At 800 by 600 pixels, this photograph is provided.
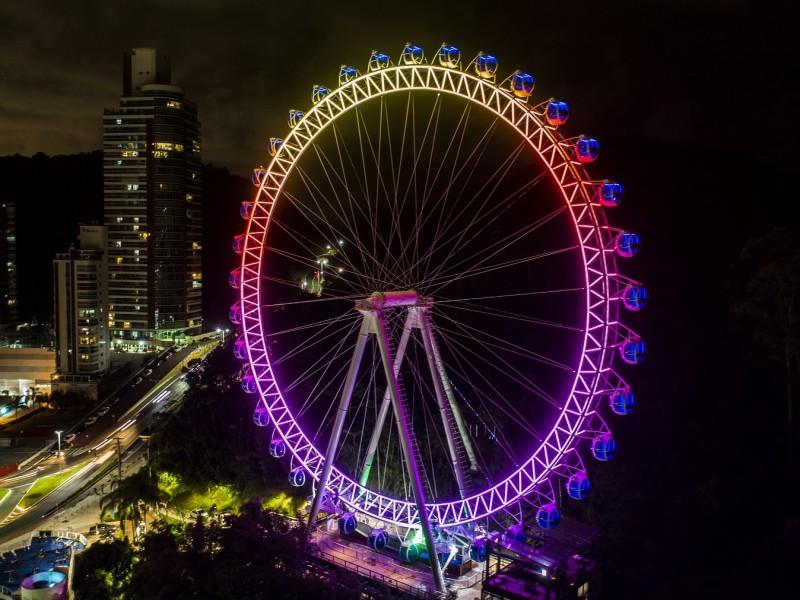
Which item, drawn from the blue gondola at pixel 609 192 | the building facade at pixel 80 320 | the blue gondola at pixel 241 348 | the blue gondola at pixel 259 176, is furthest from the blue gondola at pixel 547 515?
the building facade at pixel 80 320

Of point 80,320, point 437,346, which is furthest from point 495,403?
point 80,320

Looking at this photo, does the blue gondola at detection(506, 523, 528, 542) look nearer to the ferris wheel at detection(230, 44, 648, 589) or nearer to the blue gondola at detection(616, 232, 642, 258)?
the ferris wheel at detection(230, 44, 648, 589)

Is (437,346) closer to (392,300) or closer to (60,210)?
(392,300)

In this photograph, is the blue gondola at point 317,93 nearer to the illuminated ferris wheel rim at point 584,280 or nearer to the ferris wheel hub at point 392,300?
the illuminated ferris wheel rim at point 584,280

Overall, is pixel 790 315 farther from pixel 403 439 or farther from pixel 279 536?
pixel 279 536

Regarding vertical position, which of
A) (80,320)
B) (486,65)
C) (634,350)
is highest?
(486,65)

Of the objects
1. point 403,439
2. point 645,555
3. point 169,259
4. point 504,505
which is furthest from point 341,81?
point 169,259
